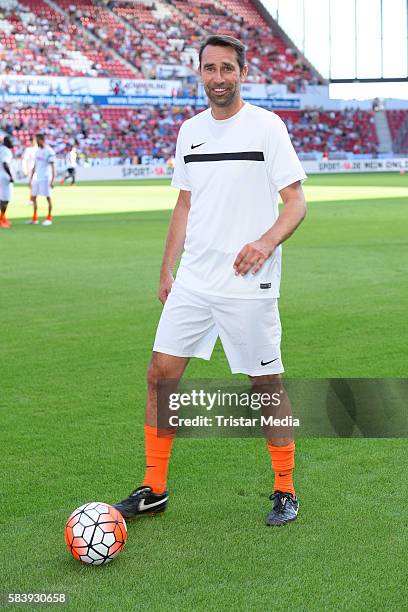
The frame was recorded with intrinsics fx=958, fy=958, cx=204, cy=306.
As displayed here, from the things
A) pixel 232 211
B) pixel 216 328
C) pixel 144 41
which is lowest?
pixel 216 328

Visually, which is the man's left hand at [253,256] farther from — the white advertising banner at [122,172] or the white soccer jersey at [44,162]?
the white advertising banner at [122,172]

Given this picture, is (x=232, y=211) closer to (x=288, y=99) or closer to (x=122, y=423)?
(x=122, y=423)

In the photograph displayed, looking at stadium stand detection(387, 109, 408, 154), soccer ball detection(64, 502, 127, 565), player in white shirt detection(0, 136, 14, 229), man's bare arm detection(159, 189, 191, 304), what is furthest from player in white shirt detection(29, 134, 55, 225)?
stadium stand detection(387, 109, 408, 154)

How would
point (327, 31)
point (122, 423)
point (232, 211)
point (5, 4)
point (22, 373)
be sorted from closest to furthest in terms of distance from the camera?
point (232, 211) < point (122, 423) < point (22, 373) < point (5, 4) < point (327, 31)

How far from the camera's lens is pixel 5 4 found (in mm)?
52875

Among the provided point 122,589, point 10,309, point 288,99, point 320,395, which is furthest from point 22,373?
point 288,99

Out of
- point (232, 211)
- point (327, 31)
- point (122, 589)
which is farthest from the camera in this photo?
point (327, 31)

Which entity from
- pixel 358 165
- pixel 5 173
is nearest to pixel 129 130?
pixel 358 165

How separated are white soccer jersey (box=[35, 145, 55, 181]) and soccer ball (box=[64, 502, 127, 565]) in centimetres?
1742

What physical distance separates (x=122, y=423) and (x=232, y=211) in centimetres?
227

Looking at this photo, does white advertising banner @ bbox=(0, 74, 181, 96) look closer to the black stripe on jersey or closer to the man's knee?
the black stripe on jersey

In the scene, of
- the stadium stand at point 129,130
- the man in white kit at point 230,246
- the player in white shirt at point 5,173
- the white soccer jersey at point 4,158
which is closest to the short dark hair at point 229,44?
the man in white kit at point 230,246

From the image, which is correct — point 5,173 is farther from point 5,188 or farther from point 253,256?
point 253,256

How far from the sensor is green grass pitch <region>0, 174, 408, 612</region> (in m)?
3.74
